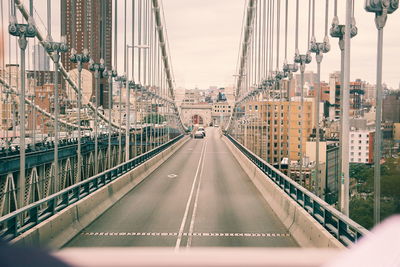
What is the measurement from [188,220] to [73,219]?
3921 millimetres

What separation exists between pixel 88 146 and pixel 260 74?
2003 centimetres

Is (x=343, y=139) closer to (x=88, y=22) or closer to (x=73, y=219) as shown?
(x=73, y=219)

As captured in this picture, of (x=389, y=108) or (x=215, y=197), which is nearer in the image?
(x=389, y=108)

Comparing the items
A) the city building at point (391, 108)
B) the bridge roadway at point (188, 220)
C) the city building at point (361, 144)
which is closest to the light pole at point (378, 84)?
the city building at point (391, 108)

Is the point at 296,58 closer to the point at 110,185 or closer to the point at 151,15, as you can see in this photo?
the point at 110,185

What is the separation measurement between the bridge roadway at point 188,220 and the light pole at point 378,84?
491cm

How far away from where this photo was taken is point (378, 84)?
8.68 meters

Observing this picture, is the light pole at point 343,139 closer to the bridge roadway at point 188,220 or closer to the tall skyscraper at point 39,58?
the bridge roadway at point 188,220

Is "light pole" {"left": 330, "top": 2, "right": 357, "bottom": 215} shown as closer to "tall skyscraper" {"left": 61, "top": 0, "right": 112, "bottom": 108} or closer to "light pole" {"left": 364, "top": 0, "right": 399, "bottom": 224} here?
"light pole" {"left": 364, "top": 0, "right": 399, "bottom": 224}

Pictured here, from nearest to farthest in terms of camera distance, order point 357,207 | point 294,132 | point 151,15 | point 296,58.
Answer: point 296,58 → point 357,207 → point 294,132 → point 151,15

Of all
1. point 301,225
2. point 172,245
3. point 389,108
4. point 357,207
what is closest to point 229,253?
point 389,108

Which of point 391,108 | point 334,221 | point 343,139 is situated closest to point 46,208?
point 334,221

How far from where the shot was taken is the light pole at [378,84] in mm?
8449

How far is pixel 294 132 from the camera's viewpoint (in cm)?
3316
